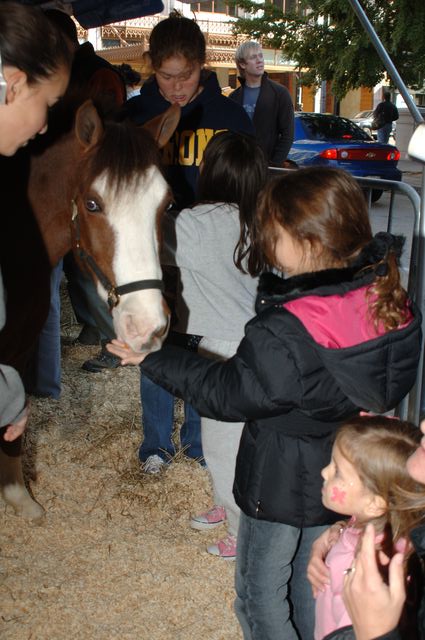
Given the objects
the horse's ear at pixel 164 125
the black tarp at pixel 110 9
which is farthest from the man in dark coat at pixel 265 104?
the horse's ear at pixel 164 125

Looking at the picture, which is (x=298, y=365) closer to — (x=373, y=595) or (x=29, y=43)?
(x=373, y=595)

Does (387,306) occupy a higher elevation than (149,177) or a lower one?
lower

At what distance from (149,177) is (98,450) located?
5.99 feet

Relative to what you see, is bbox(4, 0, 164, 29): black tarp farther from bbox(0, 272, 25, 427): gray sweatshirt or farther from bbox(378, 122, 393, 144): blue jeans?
bbox(378, 122, 393, 144): blue jeans

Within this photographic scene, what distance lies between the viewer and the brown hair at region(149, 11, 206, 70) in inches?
117

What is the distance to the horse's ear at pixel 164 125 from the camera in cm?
252

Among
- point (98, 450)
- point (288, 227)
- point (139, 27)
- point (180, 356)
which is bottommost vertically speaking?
point (98, 450)

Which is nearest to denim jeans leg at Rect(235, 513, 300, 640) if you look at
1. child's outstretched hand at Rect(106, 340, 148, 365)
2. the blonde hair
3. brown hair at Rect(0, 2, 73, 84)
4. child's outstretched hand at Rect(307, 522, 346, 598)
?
child's outstretched hand at Rect(307, 522, 346, 598)

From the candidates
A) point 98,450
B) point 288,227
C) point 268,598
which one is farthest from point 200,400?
point 98,450

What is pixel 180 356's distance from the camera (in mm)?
1743

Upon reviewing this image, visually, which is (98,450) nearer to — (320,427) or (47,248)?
(47,248)

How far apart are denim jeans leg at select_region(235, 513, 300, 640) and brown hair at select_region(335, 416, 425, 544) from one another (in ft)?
1.41

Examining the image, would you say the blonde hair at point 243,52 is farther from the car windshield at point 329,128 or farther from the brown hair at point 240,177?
the car windshield at point 329,128

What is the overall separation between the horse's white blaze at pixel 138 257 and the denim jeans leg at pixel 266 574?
0.64 m
